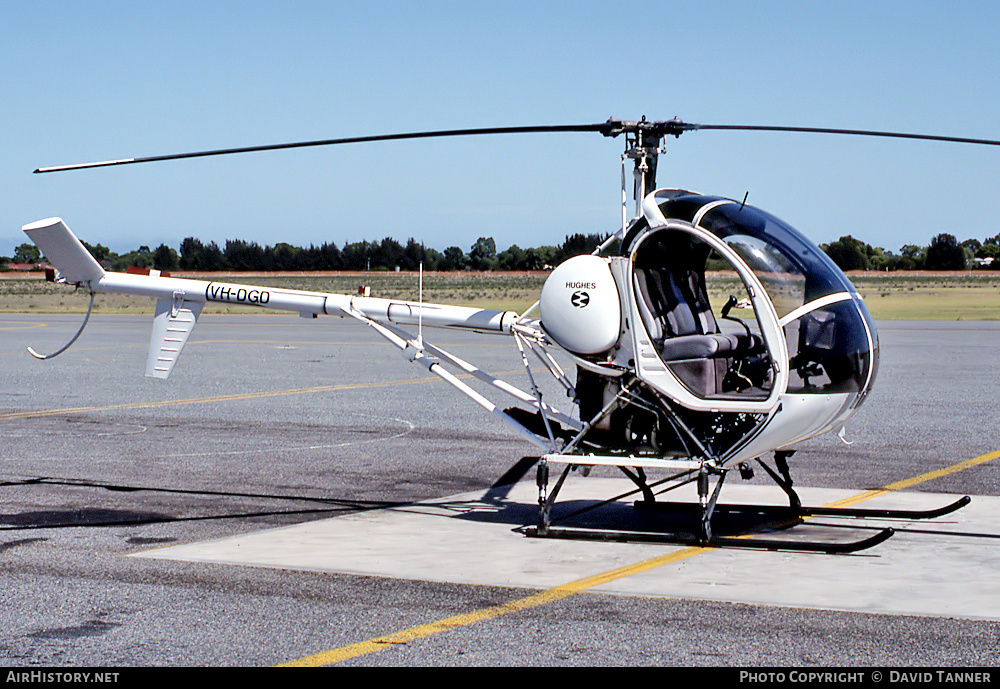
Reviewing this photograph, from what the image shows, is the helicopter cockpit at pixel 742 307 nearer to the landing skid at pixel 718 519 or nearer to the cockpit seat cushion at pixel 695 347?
the cockpit seat cushion at pixel 695 347

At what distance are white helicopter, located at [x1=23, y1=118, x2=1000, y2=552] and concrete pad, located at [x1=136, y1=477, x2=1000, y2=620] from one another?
0.23 m

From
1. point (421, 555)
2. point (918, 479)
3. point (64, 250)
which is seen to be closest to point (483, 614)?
point (421, 555)

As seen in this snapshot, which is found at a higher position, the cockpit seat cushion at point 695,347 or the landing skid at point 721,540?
the cockpit seat cushion at point 695,347

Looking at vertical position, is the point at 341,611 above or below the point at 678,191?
below

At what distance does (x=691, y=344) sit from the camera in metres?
8.63

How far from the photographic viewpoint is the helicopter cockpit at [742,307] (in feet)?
26.6

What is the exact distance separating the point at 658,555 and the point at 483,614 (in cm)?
200

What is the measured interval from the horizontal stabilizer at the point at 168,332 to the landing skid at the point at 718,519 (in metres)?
3.85

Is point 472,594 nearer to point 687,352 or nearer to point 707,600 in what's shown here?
point 707,600

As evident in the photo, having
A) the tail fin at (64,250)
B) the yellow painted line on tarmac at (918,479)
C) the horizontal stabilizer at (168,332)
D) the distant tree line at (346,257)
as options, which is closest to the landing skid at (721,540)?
the yellow painted line on tarmac at (918,479)

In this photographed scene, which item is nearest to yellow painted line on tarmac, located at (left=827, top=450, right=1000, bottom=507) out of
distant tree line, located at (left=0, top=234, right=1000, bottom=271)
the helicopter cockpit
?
the helicopter cockpit

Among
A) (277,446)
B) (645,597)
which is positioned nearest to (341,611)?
(645,597)

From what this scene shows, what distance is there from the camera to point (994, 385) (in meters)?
20.9

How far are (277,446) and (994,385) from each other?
1389 cm
